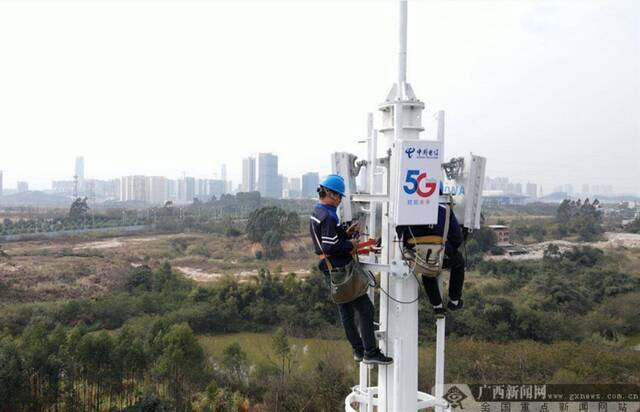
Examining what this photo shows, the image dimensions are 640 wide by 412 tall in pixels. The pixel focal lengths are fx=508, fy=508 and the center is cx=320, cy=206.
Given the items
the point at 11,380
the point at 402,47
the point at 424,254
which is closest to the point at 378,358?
the point at 424,254

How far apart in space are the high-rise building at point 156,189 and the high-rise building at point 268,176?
2689 centimetres

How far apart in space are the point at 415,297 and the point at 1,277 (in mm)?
30305

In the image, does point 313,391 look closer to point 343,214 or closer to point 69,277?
point 343,214

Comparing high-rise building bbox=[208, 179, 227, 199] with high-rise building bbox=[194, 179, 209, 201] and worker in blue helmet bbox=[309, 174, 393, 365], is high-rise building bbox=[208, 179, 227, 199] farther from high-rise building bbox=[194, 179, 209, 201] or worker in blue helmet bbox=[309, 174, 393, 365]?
worker in blue helmet bbox=[309, 174, 393, 365]

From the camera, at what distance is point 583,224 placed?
51469mm

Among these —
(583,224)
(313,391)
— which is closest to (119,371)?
(313,391)

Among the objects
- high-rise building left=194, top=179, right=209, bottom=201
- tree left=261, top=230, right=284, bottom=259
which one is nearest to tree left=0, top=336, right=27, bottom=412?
tree left=261, top=230, right=284, bottom=259

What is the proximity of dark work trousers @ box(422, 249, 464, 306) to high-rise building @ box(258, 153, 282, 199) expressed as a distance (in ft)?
390

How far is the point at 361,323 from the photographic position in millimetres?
3689

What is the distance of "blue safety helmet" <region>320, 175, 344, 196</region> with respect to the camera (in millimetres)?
3617

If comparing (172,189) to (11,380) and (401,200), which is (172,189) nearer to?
(11,380)

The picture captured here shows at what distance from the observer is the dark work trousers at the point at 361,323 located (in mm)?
3604

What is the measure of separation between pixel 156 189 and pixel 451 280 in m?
134

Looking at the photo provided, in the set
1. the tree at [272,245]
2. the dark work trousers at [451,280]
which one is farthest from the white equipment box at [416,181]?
the tree at [272,245]
